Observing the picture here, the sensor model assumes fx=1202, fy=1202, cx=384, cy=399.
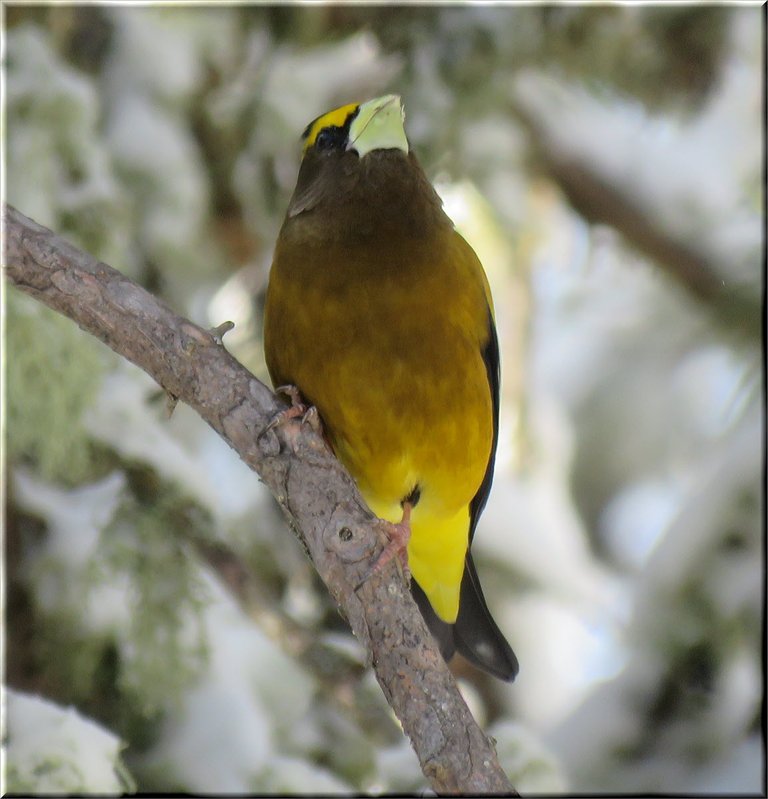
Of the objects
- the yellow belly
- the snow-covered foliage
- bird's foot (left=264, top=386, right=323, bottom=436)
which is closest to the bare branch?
the yellow belly

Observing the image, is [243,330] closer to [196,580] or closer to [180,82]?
[180,82]

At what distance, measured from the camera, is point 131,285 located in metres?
2.29

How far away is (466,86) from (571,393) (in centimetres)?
180

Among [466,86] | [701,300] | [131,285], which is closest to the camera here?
[131,285]

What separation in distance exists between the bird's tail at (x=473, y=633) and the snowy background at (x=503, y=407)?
250 mm

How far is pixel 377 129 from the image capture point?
9.59ft

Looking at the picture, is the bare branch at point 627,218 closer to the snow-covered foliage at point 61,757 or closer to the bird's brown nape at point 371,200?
the bird's brown nape at point 371,200

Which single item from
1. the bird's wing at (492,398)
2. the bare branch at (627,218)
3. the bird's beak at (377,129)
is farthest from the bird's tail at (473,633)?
the bare branch at (627,218)

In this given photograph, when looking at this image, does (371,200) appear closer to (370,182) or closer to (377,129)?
(370,182)

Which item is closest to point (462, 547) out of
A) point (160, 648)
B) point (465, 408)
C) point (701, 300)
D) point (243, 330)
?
point (465, 408)

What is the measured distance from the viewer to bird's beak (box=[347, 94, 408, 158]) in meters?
2.90

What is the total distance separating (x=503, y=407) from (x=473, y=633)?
2.00 m

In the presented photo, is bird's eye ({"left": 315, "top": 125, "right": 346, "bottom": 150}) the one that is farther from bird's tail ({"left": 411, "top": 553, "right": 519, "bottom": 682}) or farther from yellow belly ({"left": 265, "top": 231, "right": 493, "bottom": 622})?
bird's tail ({"left": 411, "top": 553, "right": 519, "bottom": 682})

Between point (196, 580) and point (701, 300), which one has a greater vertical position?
point (701, 300)
